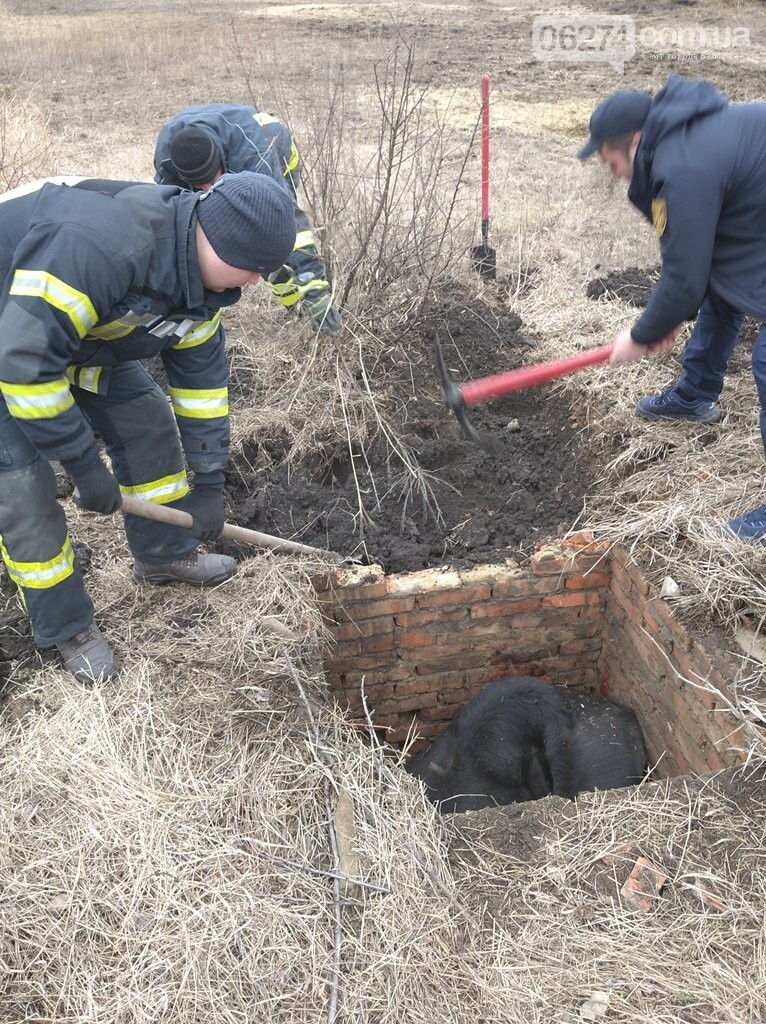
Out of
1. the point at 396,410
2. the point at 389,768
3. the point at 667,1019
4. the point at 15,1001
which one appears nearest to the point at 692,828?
the point at 667,1019

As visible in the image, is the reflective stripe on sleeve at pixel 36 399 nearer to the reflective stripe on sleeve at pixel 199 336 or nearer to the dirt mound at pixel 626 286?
the reflective stripe on sleeve at pixel 199 336

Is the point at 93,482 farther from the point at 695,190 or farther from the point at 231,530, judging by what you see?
the point at 695,190

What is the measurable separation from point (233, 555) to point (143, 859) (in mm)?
1489

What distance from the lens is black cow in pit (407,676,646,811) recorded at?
311 cm

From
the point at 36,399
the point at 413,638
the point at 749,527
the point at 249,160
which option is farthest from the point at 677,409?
the point at 36,399

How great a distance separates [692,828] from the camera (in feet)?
7.81

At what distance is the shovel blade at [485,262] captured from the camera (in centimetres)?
583

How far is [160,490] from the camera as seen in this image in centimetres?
312

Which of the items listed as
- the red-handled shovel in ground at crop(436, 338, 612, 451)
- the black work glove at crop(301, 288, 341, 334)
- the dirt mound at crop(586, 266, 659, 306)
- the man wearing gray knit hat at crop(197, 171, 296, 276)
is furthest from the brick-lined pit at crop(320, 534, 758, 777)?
the dirt mound at crop(586, 266, 659, 306)

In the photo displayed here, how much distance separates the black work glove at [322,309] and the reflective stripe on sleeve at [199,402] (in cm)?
134

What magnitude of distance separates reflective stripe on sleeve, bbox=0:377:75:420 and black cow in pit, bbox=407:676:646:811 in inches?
78.0

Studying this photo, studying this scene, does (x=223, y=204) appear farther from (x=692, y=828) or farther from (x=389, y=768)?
(x=692, y=828)

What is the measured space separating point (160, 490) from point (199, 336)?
662 millimetres

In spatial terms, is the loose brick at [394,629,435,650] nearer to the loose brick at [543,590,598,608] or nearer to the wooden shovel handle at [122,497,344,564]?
the wooden shovel handle at [122,497,344,564]
